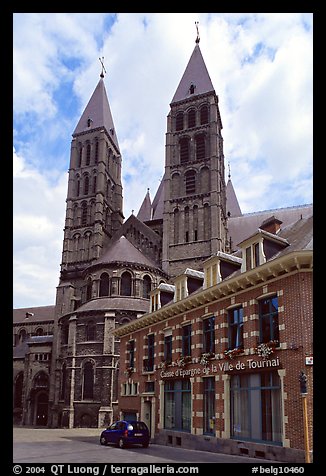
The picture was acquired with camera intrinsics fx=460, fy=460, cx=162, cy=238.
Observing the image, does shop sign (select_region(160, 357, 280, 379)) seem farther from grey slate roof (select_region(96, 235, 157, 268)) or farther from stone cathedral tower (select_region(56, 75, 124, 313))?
stone cathedral tower (select_region(56, 75, 124, 313))

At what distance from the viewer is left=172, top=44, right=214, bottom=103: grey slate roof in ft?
196

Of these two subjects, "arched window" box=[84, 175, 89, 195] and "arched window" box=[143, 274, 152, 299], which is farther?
"arched window" box=[84, 175, 89, 195]

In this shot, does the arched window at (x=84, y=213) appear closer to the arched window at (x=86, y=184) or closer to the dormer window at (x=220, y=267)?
the arched window at (x=86, y=184)

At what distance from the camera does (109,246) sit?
5684 cm

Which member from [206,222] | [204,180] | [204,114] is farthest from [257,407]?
[204,114]

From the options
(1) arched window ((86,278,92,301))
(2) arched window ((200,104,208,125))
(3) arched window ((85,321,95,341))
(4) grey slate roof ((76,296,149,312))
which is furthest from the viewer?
(2) arched window ((200,104,208,125))

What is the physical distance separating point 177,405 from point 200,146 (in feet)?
134

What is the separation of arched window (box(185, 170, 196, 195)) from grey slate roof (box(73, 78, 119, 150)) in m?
18.0

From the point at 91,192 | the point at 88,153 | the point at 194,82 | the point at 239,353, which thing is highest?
the point at 194,82

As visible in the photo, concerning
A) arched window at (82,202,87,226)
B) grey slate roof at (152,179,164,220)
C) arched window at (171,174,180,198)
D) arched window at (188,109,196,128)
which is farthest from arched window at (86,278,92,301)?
arched window at (188,109,196,128)

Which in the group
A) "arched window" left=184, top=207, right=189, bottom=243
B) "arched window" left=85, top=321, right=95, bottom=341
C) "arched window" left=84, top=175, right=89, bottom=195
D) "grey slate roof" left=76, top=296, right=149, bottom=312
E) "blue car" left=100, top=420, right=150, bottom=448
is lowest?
"blue car" left=100, top=420, right=150, bottom=448

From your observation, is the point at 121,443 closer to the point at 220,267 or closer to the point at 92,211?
the point at 220,267

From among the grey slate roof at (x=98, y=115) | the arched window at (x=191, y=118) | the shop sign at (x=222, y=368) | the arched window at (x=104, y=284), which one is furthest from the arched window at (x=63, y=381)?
the grey slate roof at (x=98, y=115)
